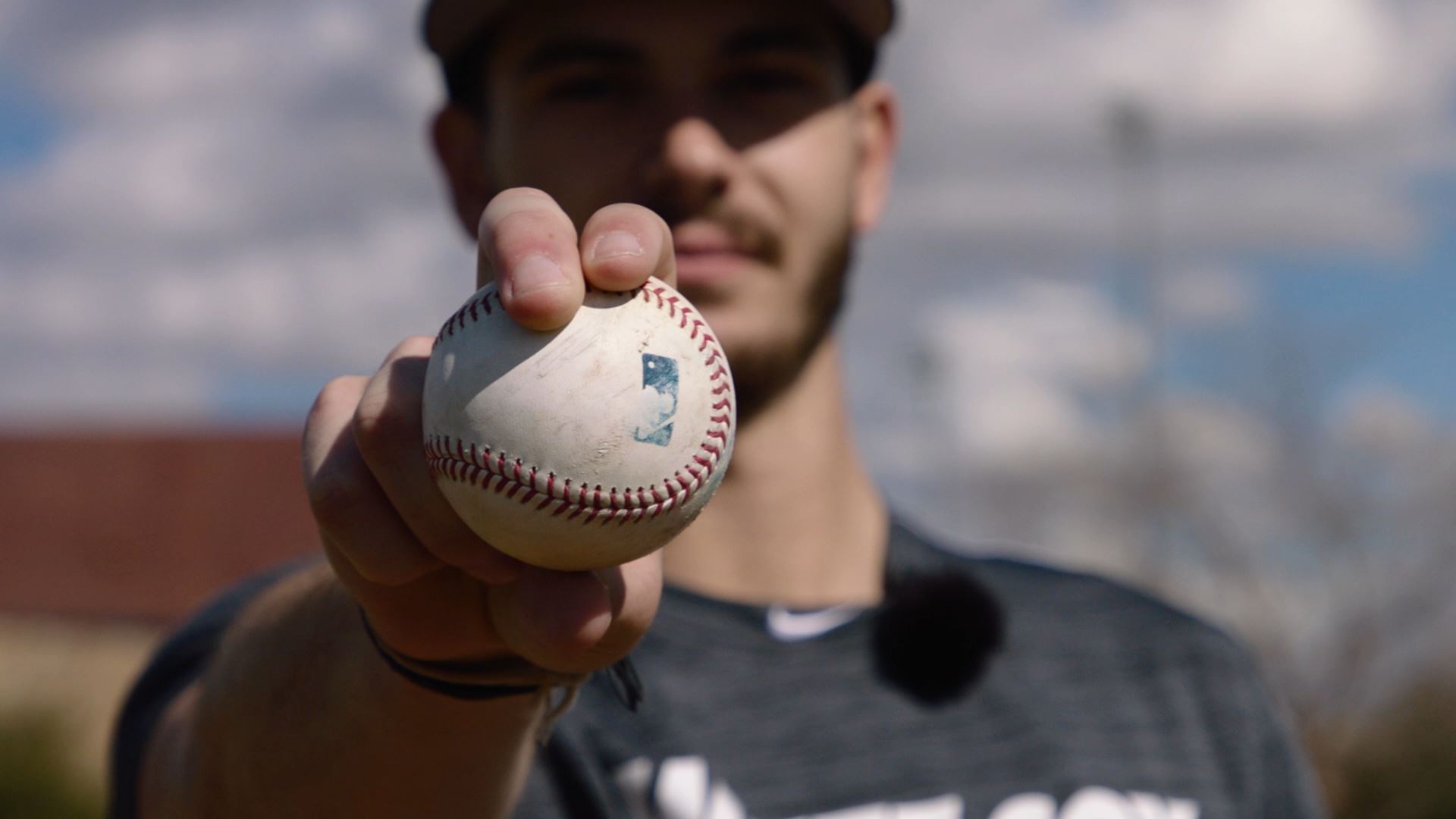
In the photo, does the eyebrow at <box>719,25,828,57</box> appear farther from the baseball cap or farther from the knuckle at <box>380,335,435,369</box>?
the knuckle at <box>380,335,435,369</box>

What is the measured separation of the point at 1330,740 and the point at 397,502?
536 inches

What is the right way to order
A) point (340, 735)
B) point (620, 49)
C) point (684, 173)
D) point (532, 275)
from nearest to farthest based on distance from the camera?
point (532, 275)
point (340, 735)
point (684, 173)
point (620, 49)

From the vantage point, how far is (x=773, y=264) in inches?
99.5

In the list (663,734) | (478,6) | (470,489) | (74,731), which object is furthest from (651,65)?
(74,731)

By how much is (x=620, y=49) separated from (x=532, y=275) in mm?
1358

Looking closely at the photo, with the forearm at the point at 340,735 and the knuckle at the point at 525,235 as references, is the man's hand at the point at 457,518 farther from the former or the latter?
the forearm at the point at 340,735

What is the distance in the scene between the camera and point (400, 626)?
1.43 metres

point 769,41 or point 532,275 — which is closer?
point 532,275

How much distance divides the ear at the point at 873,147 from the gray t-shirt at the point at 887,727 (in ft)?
3.09

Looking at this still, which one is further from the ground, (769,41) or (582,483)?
(769,41)

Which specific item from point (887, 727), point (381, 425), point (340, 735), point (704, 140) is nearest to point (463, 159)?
point (704, 140)

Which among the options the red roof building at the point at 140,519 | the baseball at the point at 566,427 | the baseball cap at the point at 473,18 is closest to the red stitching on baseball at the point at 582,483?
the baseball at the point at 566,427

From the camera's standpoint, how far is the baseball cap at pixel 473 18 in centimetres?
258

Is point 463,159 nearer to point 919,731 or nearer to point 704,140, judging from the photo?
point 704,140
